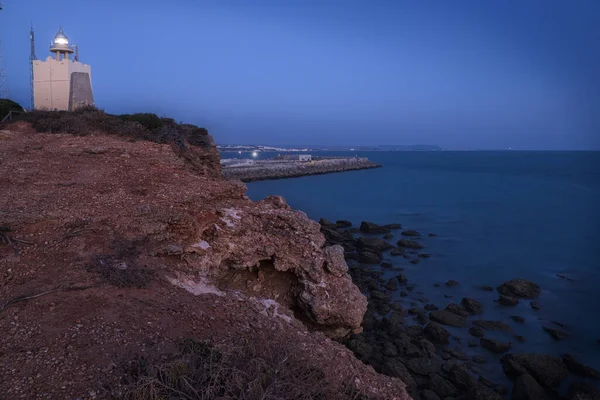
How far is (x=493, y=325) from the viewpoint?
44.8ft

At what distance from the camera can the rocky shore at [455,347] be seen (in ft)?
32.7

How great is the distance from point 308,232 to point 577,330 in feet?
38.1

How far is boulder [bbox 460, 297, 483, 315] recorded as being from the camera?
14820 mm

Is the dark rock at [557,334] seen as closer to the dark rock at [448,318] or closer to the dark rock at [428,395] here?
the dark rock at [448,318]

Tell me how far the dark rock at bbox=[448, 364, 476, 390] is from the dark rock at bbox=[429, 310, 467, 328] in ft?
10.1

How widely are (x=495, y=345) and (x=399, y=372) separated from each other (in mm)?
4266

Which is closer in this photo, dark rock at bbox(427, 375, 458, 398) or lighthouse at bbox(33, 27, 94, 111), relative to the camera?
dark rock at bbox(427, 375, 458, 398)

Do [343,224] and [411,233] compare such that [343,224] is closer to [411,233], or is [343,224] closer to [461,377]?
[411,233]

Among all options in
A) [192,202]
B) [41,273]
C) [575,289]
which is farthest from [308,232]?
[575,289]

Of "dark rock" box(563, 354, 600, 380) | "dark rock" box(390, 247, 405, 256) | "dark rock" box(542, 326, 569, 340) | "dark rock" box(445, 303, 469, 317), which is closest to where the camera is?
"dark rock" box(563, 354, 600, 380)

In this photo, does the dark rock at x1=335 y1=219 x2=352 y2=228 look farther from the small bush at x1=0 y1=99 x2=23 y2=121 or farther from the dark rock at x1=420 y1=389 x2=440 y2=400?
the small bush at x1=0 y1=99 x2=23 y2=121

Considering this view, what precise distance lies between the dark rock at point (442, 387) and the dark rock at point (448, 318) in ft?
12.3

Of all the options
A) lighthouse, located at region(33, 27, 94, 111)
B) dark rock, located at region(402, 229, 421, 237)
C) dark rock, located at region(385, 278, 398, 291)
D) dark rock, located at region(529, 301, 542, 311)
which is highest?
lighthouse, located at region(33, 27, 94, 111)

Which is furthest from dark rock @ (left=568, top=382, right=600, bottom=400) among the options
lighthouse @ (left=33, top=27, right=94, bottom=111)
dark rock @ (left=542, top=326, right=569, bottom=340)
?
lighthouse @ (left=33, top=27, right=94, bottom=111)
